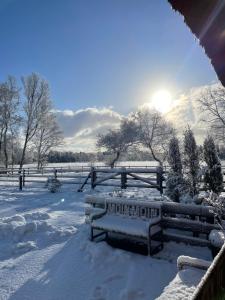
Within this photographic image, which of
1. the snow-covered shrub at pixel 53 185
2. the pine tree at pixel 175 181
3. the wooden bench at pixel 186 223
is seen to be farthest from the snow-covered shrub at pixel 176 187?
the snow-covered shrub at pixel 53 185

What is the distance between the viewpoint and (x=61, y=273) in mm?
5340

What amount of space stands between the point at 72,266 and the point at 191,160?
6.07 m

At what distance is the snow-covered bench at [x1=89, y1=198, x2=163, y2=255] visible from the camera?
5820 mm

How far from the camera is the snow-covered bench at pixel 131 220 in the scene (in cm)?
582

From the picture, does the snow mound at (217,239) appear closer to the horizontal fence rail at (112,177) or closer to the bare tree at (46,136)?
the horizontal fence rail at (112,177)

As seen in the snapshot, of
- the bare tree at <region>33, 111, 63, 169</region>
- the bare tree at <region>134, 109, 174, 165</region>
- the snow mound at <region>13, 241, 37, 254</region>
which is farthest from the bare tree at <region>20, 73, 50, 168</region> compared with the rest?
the snow mound at <region>13, 241, 37, 254</region>

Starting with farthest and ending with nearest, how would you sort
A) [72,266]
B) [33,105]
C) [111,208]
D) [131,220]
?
[33,105] → [111,208] → [131,220] → [72,266]

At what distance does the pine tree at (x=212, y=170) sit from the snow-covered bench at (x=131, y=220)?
3.92 meters

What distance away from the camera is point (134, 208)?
6.55 m

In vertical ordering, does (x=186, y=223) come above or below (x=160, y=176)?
below

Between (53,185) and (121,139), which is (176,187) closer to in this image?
(53,185)

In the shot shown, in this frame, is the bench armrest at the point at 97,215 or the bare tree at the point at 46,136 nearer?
the bench armrest at the point at 97,215

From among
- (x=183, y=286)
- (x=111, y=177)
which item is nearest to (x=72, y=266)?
(x=183, y=286)

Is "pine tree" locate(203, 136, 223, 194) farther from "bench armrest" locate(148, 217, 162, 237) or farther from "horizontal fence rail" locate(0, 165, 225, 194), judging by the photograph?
"bench armrest" locate(148, 217, 162, 237)
